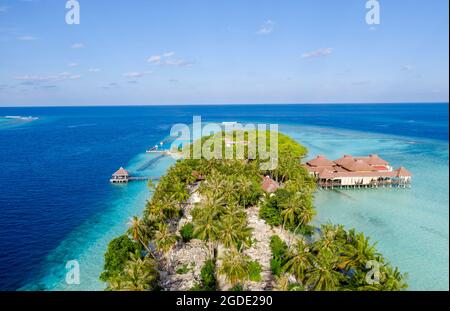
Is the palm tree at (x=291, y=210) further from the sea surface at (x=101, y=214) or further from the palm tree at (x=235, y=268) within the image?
the palm tree at (x=235, y=268)

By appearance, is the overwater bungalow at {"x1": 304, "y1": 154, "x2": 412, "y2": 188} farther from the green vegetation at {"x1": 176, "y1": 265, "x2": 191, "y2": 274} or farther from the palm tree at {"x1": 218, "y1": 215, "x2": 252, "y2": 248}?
the green vegetation at {"x1": 176, "y1": 265, "x2": 191, "y2": 274}

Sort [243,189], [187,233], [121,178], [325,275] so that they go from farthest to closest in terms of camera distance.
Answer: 1. [121,178]
2. [243,189]
3. [187,233]
4. [325,275]

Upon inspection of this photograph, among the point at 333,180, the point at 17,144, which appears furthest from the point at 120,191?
the point at 17,144

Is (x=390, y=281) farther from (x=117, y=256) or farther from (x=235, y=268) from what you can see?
(x=117, y=256)

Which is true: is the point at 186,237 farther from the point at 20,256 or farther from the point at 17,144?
the point at 17,144

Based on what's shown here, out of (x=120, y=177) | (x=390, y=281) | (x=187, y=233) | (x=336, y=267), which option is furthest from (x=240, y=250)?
(x=120, y=177)
